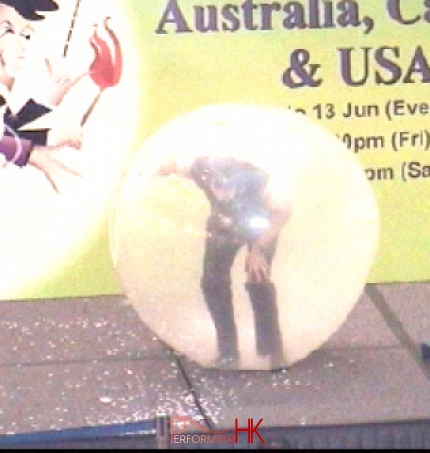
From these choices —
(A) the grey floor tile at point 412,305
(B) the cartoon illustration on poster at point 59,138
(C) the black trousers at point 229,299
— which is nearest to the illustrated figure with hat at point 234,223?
(C) the black trousers at point 229,299

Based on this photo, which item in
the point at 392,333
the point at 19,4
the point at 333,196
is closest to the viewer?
the point at 333,196

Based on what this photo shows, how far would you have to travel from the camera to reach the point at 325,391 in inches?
41.0

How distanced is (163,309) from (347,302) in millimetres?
190

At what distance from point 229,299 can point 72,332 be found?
11.2 inches

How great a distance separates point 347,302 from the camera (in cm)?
106

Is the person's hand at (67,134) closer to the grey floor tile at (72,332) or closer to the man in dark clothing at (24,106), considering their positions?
the man in dark clothing at (24,106)

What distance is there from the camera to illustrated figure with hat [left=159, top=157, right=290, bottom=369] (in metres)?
0.98

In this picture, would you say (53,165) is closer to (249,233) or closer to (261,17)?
(261,17)

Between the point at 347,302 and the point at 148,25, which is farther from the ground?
the point at 148,25

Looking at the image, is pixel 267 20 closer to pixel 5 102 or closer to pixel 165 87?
pixel 165 87

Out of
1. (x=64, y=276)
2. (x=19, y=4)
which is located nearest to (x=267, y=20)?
(x=19, y=4)

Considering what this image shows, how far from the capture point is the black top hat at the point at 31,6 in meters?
1.30

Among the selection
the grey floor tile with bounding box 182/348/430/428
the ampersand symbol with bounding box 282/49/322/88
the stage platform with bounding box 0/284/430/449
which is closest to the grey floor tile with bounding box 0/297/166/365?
the stage platform with bounding box 0/284/430/449

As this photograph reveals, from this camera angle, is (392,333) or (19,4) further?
(19,4)
